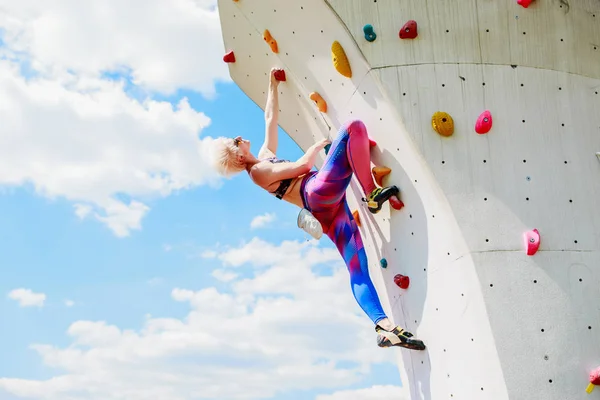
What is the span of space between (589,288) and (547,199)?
2.08 feet

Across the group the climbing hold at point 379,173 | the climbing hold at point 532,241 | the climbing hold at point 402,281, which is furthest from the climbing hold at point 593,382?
the climbing hold at point 379,173

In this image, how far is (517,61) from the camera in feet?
18.1

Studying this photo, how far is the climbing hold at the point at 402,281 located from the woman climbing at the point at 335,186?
0.22 m

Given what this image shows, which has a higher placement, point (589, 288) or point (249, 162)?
point (249, 162)

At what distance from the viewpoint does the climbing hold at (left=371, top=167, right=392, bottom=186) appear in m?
5.66

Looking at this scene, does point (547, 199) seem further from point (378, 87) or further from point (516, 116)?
point (378, 87)

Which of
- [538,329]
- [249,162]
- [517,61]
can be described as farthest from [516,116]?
[249,162]

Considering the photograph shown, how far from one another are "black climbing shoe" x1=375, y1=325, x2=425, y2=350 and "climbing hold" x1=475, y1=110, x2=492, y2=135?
1.43 m

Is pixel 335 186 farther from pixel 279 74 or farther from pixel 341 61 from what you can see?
pixel 279 74

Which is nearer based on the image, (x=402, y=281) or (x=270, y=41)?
(x=402, y=281)

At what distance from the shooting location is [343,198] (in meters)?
6.00

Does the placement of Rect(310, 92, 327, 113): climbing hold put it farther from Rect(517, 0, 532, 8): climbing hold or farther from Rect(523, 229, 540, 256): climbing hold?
Rect(523, 229, 540, 256): climbing hold

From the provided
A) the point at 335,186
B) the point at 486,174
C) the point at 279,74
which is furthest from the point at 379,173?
the point at 279,74

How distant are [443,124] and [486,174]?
0.44m
